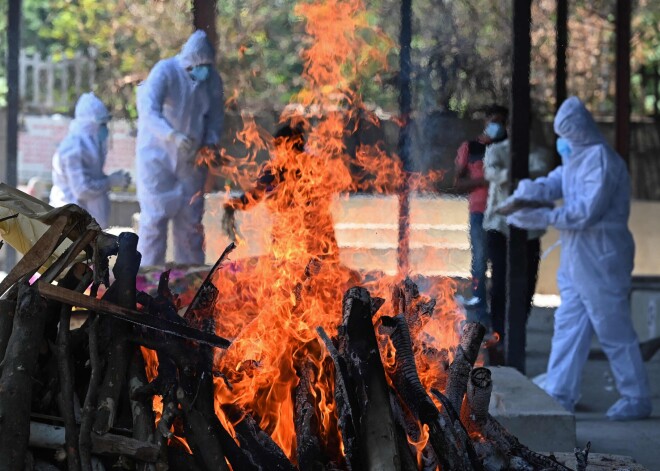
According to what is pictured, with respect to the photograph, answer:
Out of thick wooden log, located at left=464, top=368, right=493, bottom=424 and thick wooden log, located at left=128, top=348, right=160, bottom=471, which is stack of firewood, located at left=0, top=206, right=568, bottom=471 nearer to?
thick wooden log, located at left=128, top=348, right=160, bottom=471

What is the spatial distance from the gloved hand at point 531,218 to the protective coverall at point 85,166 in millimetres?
3879

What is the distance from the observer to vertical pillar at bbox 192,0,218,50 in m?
9.02

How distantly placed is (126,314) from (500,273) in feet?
20.5

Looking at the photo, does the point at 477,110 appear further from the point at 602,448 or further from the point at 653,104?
the point at 602,448

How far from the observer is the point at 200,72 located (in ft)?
29.0

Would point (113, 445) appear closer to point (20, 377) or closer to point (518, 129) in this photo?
point (20, 377)

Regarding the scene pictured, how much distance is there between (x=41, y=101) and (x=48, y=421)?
40.6 feet

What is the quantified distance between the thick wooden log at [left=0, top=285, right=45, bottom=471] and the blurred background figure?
6.18m

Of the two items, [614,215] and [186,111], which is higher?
[186,111]

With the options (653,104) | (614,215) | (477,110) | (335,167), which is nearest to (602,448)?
(614,215)

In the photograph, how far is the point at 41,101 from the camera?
14898 mm

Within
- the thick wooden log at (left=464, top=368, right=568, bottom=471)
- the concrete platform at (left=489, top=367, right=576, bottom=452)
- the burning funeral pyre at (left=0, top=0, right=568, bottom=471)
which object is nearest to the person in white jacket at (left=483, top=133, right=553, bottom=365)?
the concrete platform at (left=489, top=367, right=576, bottom=452)

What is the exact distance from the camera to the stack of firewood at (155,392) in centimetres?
320

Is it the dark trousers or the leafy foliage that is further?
the leafy foliage
